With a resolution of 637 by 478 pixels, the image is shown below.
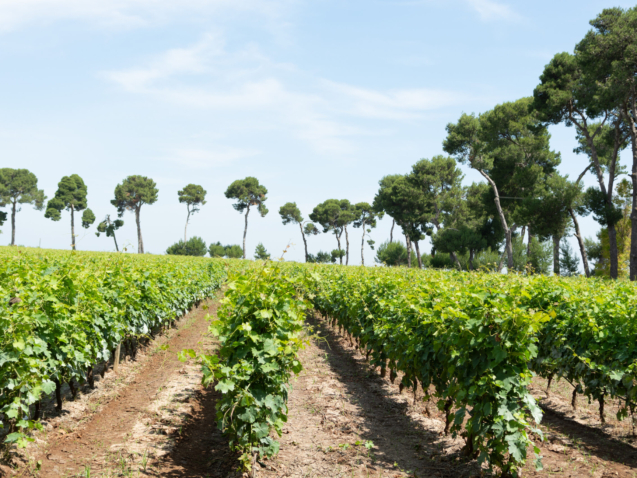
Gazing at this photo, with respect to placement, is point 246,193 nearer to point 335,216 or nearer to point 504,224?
point 335,216

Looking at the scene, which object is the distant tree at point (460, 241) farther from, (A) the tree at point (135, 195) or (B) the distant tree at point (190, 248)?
(A) the tree at point (135, 195)

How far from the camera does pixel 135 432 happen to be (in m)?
5.95

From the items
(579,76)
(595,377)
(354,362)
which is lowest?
(354,362)

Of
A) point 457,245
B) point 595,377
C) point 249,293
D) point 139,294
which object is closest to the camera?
point 249,293

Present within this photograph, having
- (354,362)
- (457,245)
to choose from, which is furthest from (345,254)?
(354,362)

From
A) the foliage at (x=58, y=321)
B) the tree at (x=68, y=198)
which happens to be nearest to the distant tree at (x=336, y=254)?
the tree at (x=68, y=198)

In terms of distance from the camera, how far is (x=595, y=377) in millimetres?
6883

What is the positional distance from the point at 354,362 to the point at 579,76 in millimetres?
27330

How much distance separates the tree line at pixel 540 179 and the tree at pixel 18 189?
9.31 m

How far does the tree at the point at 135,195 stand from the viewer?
7144 centimetres

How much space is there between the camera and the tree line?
23906 mm

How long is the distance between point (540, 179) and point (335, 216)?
40.9 metres

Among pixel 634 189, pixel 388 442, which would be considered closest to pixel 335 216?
pixel 634 189

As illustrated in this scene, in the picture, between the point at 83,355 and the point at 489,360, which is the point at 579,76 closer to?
the point at 489,360
